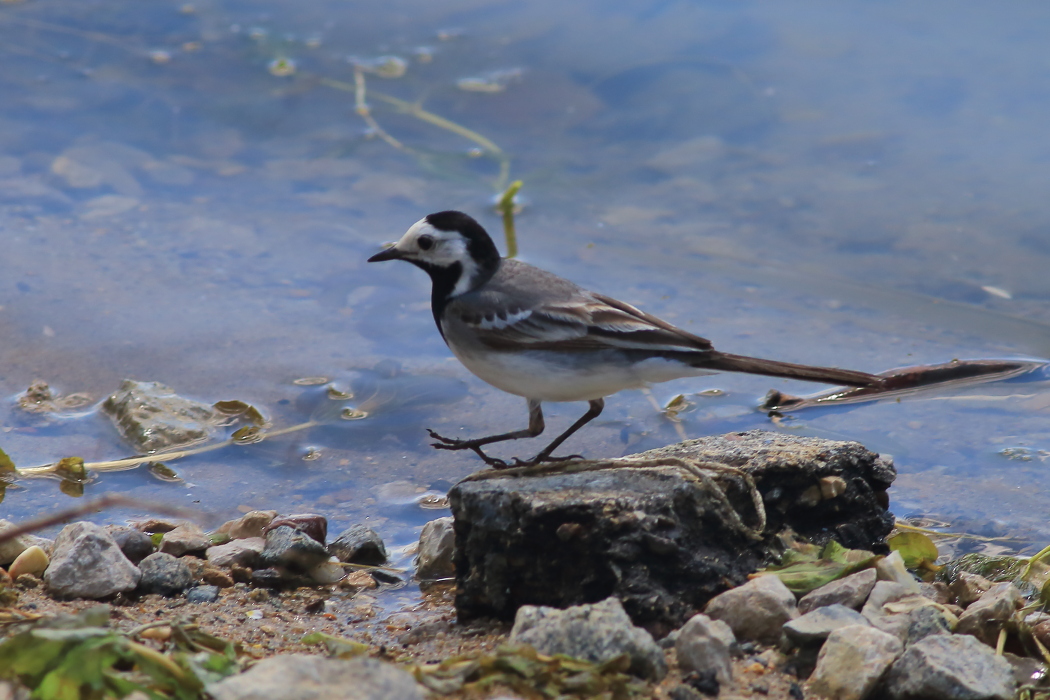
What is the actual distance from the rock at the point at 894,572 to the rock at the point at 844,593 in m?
0.06

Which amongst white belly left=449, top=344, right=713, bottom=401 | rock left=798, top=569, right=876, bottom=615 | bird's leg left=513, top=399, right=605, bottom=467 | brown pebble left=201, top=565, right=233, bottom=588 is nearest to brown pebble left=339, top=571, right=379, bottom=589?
brown pebble left=201, top=565, right=233, bottom=588

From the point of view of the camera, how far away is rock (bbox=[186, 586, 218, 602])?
13.1 feet

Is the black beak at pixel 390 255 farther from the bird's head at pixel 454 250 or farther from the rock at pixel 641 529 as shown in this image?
the rock at pixel 641 529

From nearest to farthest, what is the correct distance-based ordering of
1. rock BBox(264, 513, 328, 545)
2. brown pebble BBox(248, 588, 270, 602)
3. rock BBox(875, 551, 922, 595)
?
rock BBox(875, 551, 922, 595) → brown pebble BBox(248, 588, 270, 602) → rock BBox(264, 513, 328, 545)

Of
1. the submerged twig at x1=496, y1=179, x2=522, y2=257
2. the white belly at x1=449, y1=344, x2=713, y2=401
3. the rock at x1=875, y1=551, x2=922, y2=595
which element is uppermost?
the submerged twig at x1=496, y1=179, x2=522, y2=257

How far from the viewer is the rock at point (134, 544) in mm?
4223

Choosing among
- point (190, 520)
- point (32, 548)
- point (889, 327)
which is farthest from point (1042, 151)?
point (32, 548)

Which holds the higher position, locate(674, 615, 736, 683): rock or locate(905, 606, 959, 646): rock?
locate(905, 606, 959, 646): rock

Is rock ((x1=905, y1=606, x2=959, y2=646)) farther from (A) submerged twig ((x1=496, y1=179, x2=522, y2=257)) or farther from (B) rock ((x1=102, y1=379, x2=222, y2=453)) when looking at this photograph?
(A) submerged twig ((x1=496, y1=179, x2=522, y2=257))

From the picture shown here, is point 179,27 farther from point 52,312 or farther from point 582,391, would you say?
point 582,391

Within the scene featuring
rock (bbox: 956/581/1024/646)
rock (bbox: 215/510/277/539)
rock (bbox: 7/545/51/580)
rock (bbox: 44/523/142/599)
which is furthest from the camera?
rock (bbox: 215/510/277/539)

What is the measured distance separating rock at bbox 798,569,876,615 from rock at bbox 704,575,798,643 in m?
0.12

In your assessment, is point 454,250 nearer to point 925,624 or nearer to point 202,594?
point 202,594

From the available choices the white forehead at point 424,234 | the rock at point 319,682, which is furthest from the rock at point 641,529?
the white forehead at point 424,234
